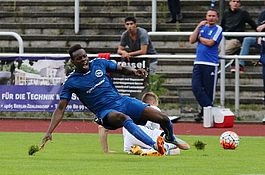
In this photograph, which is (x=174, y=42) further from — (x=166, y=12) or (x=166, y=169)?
(x=166, y=169)

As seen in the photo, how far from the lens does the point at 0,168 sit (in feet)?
41.8

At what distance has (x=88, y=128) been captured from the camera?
891 inches

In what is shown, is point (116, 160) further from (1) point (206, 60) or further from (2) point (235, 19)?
(2) point (235, 19)

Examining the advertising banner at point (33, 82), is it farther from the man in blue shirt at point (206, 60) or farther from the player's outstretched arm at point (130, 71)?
the player's outstretched arm at point (130, 71)

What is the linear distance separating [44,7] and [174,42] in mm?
4577

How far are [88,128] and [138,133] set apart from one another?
8.11 metres

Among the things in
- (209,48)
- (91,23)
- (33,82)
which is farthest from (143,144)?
(91,23)

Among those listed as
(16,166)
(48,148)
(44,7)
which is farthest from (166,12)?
(16,166)

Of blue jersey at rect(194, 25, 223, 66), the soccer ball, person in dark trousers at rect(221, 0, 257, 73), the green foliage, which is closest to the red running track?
the green foliage

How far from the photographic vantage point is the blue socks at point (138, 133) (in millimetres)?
14570

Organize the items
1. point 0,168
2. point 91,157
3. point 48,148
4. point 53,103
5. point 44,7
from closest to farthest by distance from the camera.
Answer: point 0,168 → point 91,157 → point 48,148 → point 53,103 → point 44,7

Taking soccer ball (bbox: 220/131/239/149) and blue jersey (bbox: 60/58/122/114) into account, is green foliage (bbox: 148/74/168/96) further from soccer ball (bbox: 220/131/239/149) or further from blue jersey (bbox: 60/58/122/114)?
blue jersey (bbox: 60/58/122/114)

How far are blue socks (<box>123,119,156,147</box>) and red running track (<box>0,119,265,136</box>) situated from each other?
6.32 meters

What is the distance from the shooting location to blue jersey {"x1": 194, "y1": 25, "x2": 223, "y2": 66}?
74.4 feet
